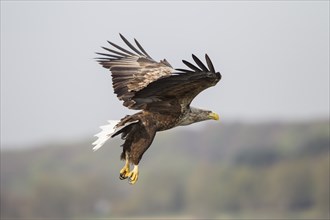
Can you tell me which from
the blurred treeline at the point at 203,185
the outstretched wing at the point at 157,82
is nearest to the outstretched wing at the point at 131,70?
the outstretched wing at the point at 157,82

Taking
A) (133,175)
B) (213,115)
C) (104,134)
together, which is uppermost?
(213,115)

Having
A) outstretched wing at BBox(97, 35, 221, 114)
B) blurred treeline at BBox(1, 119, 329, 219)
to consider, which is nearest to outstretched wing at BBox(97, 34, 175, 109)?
outstretched wing at BBox(97, 35, 221, 114)

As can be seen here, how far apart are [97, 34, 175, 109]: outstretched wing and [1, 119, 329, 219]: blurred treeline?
3436 centimetres

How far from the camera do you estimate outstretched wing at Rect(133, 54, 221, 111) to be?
32.3 feet

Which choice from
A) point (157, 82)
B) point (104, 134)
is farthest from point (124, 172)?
point (157, 82)

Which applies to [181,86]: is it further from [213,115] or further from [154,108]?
[213,115]

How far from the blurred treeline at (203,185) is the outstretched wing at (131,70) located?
34.4 metres

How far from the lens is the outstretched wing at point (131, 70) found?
10930 mm

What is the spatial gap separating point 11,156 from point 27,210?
1363 cm

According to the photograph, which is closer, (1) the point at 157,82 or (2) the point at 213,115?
(1) the point at 157,82

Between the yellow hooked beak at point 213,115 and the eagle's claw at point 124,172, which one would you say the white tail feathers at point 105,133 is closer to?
the eagle's claw at point 124,172

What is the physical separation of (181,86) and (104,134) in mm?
1049

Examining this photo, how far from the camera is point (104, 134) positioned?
10.4 meters

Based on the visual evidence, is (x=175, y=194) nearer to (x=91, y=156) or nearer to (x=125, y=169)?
(x=91, y=156)
